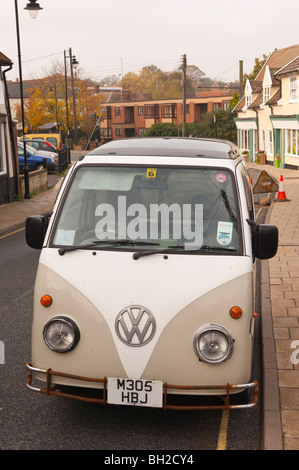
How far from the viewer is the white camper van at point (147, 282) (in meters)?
4.86

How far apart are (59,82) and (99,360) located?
7919cm

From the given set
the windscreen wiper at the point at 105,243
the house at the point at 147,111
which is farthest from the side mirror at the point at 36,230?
the house at the point at 147,111

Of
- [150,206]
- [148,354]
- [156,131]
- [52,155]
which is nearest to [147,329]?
[148,354]

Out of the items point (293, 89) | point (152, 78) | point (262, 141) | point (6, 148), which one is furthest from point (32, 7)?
point (152, 78)

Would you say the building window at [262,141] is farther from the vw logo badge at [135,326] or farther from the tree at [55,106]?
the vw logo badge at [135,326]

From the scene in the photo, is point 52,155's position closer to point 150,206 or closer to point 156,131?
point 150,206

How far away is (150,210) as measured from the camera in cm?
558

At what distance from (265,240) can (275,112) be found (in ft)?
137

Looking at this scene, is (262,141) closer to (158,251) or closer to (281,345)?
(281,345)

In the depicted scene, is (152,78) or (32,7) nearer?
(32,7)

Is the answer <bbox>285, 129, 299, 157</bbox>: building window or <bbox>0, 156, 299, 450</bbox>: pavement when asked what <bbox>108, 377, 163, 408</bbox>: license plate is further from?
<bbox>285, 129, 299, 157</bbox>: building window

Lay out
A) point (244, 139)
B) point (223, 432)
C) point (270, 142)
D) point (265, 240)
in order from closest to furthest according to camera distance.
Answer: point (223, 432) → point (265, 240) → point (270, 142) → point (244, 139)

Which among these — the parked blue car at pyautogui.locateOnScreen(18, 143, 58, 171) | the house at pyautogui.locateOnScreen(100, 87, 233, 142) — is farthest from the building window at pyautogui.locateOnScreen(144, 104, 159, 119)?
the parked blue car at pyautogui.locateOnScreen(18, 143, 58, 171)

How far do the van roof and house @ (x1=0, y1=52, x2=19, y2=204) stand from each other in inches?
705
